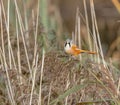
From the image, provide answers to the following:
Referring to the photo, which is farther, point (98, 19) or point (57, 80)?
point (98, 19)

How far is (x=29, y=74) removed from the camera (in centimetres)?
306

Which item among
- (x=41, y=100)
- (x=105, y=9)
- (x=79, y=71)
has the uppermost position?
(x=105, y=9)

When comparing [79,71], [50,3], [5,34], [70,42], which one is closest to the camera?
[79,71]

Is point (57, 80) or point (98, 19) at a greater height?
point (98, 19)

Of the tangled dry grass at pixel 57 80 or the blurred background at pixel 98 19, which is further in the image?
the blurred background at pixel 98 19

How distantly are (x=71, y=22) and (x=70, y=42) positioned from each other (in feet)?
11.2

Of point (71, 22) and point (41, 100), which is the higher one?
point (71, 22)

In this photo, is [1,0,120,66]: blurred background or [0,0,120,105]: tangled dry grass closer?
[0,0,120,105]: tangled dry grass

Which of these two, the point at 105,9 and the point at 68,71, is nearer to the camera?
the point at 68,71

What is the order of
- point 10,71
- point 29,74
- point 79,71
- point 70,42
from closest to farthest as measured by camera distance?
point 79,71 → point 70,42 → point 10,71 → point 29,74

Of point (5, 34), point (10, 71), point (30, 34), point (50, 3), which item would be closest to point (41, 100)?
point (10, 71)

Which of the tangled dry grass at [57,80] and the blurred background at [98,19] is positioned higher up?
the blurred background at [98,19]

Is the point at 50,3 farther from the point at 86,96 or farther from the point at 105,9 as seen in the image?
the point at 86,96

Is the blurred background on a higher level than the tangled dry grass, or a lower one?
higher
